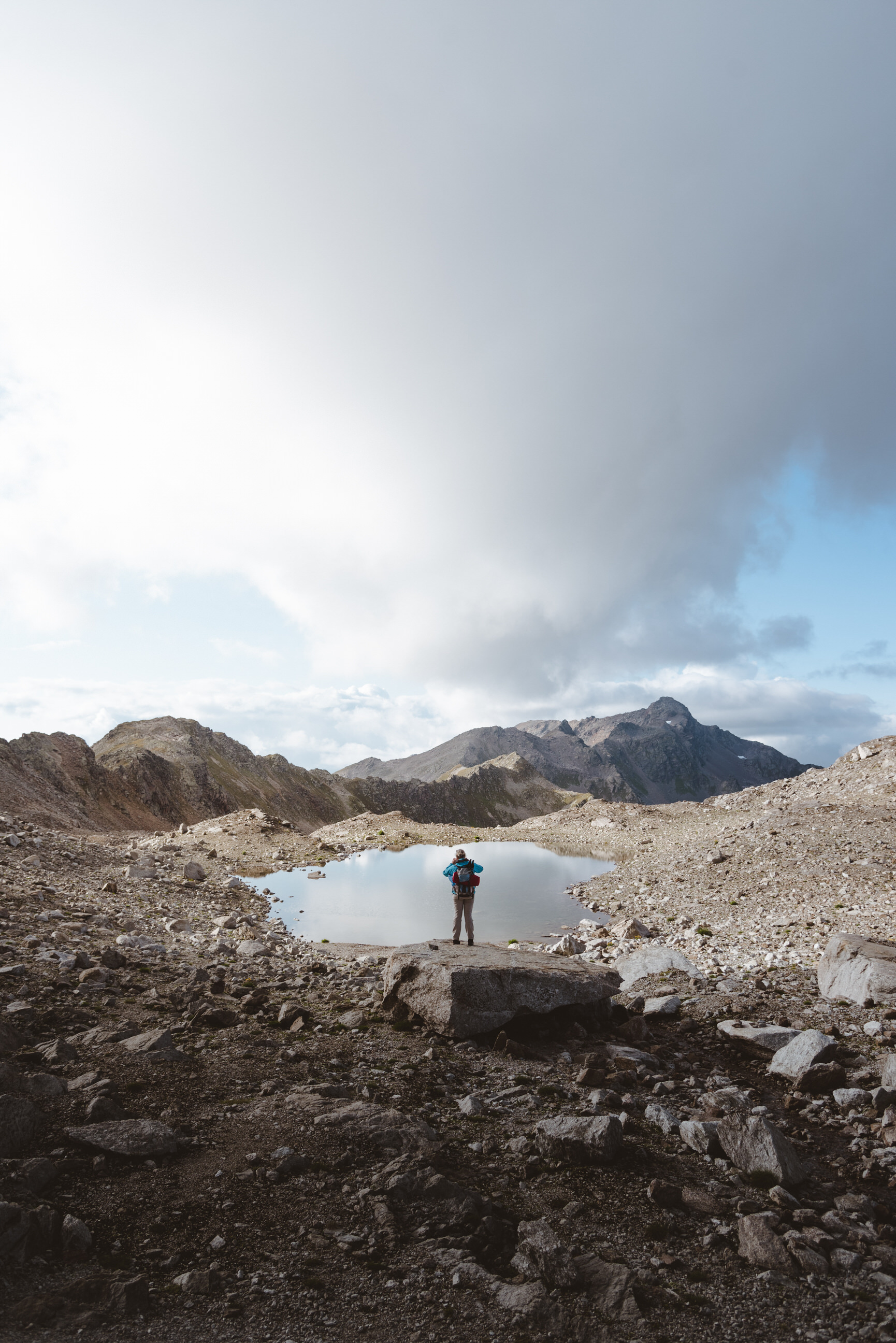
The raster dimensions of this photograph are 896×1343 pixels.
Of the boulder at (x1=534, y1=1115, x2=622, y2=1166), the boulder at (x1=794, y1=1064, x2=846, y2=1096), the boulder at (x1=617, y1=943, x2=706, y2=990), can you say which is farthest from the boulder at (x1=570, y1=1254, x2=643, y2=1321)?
the boulder at (x1=617, y1=943, x2=706, y2=990)

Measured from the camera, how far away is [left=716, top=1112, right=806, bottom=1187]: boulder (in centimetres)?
674

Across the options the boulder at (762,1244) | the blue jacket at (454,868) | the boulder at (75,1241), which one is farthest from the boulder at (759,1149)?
the blue jacket at (454,868)

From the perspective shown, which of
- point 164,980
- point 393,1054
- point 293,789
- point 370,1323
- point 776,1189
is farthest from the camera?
point 293,789

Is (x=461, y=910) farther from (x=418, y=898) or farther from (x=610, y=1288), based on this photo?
Result: (x=418, y=898)

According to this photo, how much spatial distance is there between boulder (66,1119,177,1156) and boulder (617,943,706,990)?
37.6 feet

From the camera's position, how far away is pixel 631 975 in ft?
51.9

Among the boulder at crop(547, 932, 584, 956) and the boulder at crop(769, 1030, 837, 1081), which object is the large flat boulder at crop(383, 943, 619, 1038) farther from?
the boulder at crop(547, 932, 584, 956)

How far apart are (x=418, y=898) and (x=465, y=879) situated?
618 inches

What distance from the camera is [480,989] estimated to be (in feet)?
35.6

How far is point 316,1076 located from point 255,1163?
2.47m

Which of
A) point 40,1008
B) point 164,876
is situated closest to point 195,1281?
point 40,1008

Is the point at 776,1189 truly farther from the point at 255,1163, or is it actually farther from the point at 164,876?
the point at 164,876

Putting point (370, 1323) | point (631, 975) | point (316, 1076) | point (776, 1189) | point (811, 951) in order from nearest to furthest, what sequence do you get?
point (370, 1323)
point (776, 1189)
point (316, 1076)
point (631, 975)
point (811, 951)

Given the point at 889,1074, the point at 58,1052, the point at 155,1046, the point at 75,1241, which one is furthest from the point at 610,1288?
the point at 58,1052
